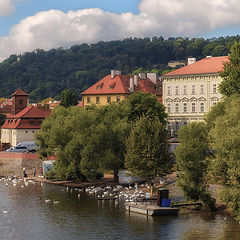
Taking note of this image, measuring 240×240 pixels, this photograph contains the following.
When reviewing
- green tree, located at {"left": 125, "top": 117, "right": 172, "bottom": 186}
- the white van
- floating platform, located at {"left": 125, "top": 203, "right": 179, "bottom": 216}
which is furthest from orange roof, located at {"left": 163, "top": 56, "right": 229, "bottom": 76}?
floating platform, located at {"left": 125, "top": 203, "right": 179, "bottom": 216}

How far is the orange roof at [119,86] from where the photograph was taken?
126 metres

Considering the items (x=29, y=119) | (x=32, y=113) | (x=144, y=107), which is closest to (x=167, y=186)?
(x=144, y=107)

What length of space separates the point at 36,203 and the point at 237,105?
1132 inches

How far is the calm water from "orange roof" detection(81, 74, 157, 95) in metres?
54.6

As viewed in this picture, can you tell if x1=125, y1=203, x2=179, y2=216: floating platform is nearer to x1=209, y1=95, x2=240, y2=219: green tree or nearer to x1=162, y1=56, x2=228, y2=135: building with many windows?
x1=209, y1=95, x2=240, y2=219: green tree

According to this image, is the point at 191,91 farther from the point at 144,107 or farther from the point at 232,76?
the point at 232,76

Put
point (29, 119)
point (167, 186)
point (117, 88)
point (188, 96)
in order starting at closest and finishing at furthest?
1. point (167, 186)
2. point (188, 96)
3. point (117, 88)
4. point (29, 119)

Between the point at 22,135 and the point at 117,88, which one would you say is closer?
the point at 117,88

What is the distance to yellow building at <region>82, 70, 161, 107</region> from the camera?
12494 centimetres

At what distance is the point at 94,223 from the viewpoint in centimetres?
5891

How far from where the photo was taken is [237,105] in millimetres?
64188

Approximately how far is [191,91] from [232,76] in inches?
987

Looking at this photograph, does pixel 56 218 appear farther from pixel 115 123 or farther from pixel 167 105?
pixel 167 105

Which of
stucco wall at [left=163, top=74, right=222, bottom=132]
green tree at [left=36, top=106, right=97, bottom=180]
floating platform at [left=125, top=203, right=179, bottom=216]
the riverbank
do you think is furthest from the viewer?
stucco wall at [left=163, top=74, right=222, bottom=132]
